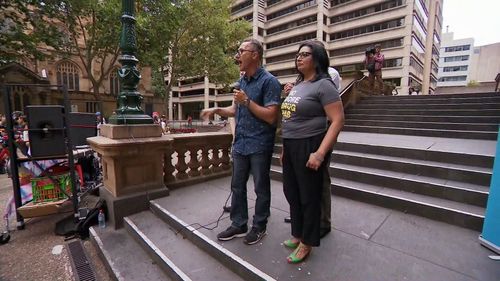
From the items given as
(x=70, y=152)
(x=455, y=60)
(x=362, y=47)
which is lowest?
(x=70, y=152)

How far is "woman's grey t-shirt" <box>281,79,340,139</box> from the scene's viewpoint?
202 centimetres

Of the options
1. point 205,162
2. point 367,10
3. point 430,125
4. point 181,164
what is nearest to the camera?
point 181,164

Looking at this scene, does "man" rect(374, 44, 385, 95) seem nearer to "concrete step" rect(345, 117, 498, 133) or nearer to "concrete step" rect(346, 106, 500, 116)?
"concrete step" rect(346, 106, 500, 116)

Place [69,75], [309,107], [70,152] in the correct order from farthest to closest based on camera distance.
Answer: [69,75] → [70,152] → [309,107]

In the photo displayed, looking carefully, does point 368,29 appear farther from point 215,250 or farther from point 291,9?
point 215,250

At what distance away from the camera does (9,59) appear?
11.8 m

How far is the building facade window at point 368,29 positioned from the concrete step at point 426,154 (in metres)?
35.1

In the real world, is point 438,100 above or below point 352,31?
below

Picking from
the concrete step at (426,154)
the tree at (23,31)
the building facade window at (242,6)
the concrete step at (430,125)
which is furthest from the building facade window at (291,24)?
the concrete step at (426,154)

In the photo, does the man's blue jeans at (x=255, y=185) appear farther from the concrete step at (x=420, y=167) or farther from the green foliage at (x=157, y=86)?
the green foliage at (x=157, y=86)

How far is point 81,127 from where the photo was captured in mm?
5215

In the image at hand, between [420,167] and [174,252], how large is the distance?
3684mm

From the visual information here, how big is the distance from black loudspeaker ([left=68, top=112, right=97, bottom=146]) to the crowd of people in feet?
12.9

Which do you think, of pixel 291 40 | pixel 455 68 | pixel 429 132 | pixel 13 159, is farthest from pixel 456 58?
pixel 13 159
